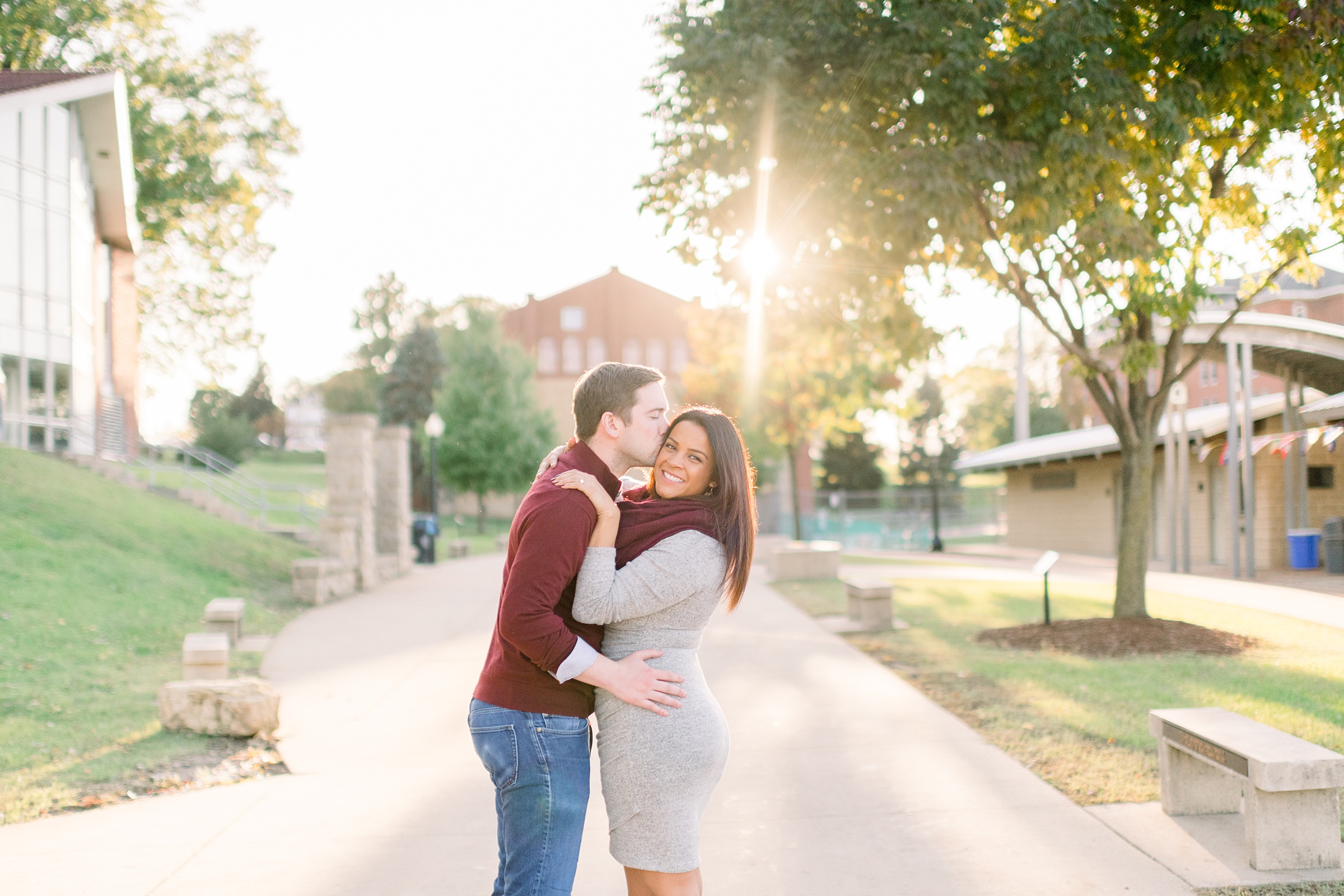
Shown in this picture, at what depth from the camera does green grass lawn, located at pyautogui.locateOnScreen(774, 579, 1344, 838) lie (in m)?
5.63

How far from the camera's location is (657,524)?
8.56 ft

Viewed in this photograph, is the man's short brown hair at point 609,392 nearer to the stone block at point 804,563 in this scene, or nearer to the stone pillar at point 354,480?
the stone pillar at point 354,480

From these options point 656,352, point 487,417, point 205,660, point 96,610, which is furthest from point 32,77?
point 656,352

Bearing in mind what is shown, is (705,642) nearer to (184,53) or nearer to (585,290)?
(184,53)

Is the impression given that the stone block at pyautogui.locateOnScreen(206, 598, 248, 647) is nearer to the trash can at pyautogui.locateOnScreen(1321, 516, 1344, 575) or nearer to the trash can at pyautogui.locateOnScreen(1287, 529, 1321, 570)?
the trash can at pyautogui.locateOnScreen(1321, 516, 1344, 575)

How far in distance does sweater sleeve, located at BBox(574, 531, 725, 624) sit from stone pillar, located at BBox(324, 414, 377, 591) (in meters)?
14.6

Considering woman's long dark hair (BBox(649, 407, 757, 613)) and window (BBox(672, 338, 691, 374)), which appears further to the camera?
window (BBox(672, 338, 691, 374))

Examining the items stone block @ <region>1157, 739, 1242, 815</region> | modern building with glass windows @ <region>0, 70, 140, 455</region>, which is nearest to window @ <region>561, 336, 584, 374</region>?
modern building with glass windows @ <region>0, 70, 140, 455</region>

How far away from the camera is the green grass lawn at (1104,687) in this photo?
18.5ft

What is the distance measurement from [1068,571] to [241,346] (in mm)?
27299

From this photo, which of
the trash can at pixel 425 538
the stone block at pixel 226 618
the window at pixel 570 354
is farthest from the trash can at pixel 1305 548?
Answer: the window at pixel 570 354

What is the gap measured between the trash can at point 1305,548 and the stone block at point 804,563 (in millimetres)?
7816

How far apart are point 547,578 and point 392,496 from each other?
1753 centimetres

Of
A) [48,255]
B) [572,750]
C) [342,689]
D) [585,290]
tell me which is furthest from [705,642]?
[585,290]
